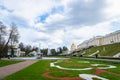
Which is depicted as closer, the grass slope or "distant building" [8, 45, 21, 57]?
the grass slope

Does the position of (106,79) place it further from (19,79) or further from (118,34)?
(118,34)

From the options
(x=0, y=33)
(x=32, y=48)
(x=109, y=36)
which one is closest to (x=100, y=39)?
(x=109, y=36)

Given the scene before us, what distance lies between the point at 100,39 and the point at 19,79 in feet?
428

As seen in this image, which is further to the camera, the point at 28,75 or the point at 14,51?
the point at 14,51

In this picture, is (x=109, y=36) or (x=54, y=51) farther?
(x=54, y=51)

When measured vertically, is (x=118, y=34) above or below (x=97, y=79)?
above

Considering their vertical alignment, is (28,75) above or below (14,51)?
below

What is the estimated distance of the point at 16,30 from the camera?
66.3 meters

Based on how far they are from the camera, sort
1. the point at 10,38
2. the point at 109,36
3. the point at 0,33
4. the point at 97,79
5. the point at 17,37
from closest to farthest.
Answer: the point at 97,79 → the point at 0,33 → the point at 10,38 → the point at 17,37 → the point at 109,36

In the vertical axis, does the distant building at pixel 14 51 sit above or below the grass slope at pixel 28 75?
above

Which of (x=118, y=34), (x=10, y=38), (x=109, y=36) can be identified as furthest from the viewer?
(x=109, y=36)

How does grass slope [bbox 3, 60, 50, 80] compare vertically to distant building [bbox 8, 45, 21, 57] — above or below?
below

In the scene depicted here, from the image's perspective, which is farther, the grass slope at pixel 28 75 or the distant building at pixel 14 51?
the distant building at pixel 14 51

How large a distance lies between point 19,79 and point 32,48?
140 meters
